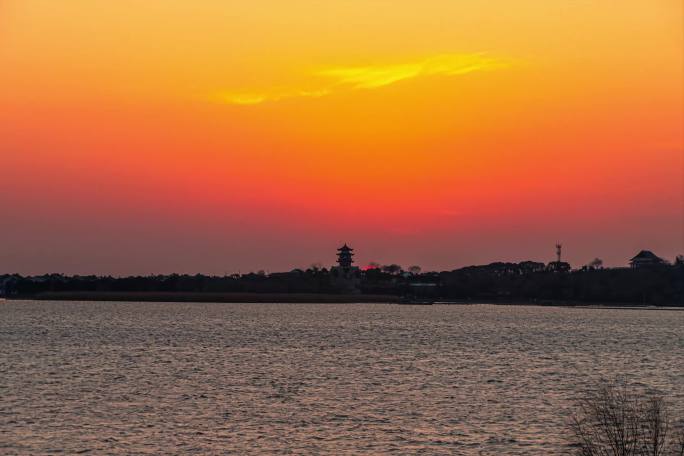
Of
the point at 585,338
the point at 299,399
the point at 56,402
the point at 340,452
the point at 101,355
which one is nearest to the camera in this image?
the point at 340,452

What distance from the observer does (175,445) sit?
42719mm

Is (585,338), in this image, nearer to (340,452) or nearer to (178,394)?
(178,394)

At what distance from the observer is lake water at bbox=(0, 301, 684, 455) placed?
4425 cm

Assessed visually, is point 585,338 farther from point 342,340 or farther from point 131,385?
point 131,385

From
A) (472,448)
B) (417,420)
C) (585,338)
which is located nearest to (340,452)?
(472,448)

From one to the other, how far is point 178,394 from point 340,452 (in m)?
→ 23.7

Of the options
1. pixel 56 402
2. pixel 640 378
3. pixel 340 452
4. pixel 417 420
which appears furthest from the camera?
pixel 640 378

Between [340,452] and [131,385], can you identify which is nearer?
[340,452]

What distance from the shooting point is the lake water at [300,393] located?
145 ft

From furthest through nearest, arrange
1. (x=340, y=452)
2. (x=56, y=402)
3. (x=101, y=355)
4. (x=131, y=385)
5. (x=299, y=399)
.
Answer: (x=101, y=355) → (x=131, y=385) → (x=299, y=399) → (x=56, y=402) → (x=340, y=452)

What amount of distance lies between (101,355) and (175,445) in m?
56.6

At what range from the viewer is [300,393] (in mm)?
63562

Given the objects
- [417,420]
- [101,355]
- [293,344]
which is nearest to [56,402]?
[417,420]

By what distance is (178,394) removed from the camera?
62.5 m
